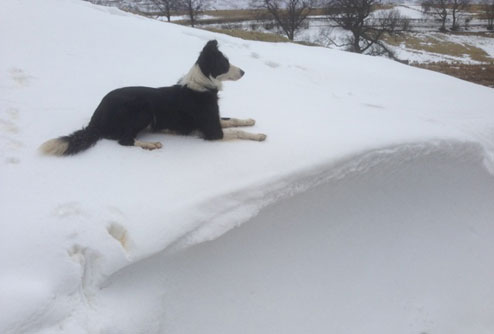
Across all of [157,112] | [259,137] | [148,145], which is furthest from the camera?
[259,137]

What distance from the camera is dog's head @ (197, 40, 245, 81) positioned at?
3.42 m

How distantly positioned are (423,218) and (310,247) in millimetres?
1578

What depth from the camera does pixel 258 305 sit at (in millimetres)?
2662

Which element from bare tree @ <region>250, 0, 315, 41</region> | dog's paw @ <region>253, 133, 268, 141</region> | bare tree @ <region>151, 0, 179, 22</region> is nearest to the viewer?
dog's paw @ <region>253, 133, 268, 141</region>

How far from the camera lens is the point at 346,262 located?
3.17m

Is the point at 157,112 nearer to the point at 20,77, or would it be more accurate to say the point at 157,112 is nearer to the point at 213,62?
the point at 213,62

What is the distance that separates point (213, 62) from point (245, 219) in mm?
1714

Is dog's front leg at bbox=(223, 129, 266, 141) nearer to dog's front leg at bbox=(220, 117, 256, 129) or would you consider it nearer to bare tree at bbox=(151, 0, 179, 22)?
dog's front leg at bbox=(220, 117, 256, 129)

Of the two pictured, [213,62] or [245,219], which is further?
[213,62]

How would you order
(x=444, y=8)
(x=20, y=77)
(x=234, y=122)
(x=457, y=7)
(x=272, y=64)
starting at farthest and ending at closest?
1. (x=457, y=7)
2. (x=444, y=8)
3. (x=272, y=64)
4. (x=20, y=77)
5. (x=234, y=122)

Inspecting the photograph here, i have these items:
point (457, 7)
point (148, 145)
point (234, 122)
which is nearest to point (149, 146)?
point (148, 145)

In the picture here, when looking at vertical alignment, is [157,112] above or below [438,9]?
below

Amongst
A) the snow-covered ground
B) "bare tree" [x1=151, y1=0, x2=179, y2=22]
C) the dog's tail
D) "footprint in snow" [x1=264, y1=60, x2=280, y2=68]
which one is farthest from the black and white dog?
"bare tree" [x1=151, y1=0, x2=179, y2=22]

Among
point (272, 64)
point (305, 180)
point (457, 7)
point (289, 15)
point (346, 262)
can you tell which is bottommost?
point (346, 262)
